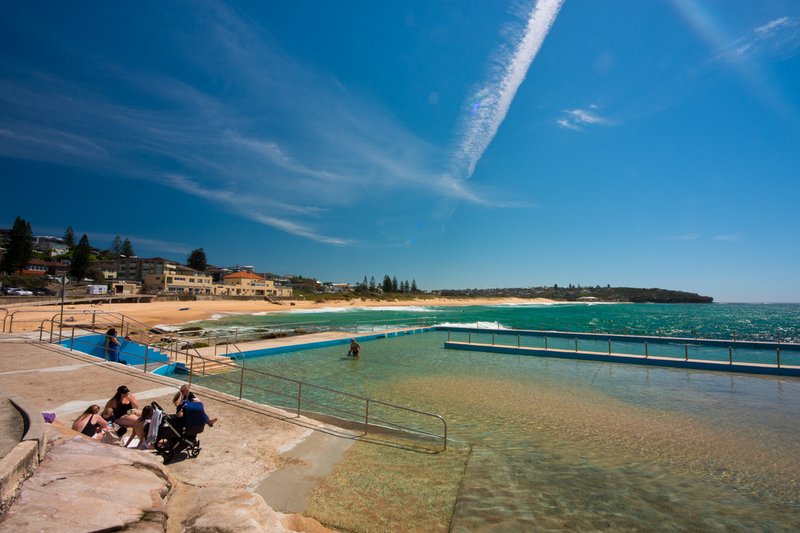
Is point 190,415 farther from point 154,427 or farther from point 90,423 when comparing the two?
point 90,423

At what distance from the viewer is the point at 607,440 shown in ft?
28.7

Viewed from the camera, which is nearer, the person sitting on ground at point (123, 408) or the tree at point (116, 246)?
the person sitting on ground at point (123, 408)

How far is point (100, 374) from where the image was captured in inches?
418

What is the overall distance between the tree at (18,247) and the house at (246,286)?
40.0 meters

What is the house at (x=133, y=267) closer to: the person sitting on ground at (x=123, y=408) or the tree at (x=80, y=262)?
the tree at (x=80, y=262)

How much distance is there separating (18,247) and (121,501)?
100m

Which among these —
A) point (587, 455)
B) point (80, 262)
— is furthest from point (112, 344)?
point (80, 262)

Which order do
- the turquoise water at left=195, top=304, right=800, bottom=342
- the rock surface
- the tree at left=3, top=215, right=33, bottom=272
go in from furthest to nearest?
the tree at left=3, top=215, right=33, bottom=272, the turquoise water at left=195, top=304, right=800, bottom=342, the rock surface

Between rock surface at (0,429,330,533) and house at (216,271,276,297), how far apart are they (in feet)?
357

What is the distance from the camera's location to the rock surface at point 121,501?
3.09m

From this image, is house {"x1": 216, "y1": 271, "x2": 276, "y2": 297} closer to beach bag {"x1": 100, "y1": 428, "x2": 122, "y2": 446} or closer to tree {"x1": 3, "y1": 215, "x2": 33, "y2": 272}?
tree {"x1": 3, "y1": 215, "x2": 33, "y2": 272}

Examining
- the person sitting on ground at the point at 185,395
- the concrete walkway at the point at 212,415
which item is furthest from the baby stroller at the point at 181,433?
the person sitting on ground at the point at 185,395

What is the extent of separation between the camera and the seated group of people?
19.8 feet

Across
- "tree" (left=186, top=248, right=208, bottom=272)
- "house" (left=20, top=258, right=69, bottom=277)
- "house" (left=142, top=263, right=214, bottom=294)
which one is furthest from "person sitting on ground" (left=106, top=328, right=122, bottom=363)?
"tree" (left=186, top=248, right=208, bottom=272)
